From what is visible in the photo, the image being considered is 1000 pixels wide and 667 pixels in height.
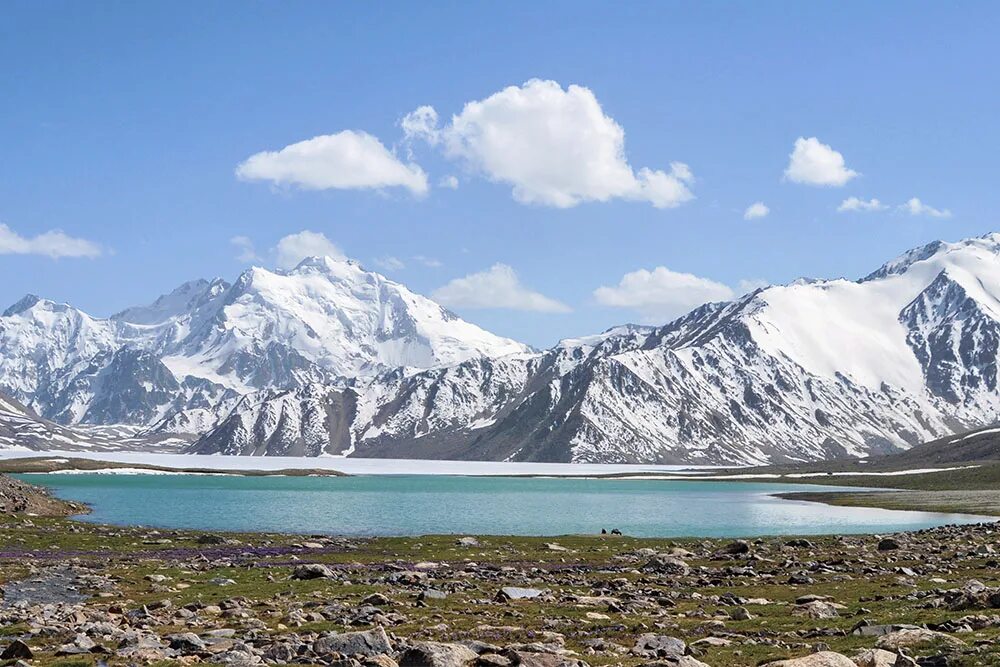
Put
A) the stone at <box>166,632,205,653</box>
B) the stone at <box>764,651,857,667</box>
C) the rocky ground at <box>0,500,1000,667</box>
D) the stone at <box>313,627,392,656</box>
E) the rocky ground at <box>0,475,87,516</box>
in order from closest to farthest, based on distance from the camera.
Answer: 1. the stone at <box>764,651,857,667</box>
2. the stone at <box>313,627,392,656</box>
3. the rocky ground at <box>0,500,1000,667</box>
4. the stone at <box>166,632,205,653</box>
5. the rocky ground at <box>0,475,87,516</box>

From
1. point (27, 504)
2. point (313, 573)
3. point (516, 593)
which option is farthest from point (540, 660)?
point (27, 504)

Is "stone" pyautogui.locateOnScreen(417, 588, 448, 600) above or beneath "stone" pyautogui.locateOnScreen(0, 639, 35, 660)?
beneath

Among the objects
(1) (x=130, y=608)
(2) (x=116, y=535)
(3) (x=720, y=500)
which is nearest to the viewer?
(1) (x=130, y=608)

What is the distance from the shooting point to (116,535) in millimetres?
88500

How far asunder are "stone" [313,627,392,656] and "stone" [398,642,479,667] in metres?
1.29

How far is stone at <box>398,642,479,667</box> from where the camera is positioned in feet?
89.5

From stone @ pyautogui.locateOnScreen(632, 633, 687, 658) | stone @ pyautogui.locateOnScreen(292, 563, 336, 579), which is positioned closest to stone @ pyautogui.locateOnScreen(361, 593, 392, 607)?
stone @ pyautogui.locateOnScreen(292, 563, 336, 579)

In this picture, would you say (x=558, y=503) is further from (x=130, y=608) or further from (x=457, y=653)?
(x=457, y=653)

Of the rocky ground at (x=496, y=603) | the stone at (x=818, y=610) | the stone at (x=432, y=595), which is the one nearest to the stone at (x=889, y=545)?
the rocky ground at (x=496, y=603)

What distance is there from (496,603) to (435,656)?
748 inches

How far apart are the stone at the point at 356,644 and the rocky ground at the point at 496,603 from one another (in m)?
0.06

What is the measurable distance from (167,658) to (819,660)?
60.0 feet

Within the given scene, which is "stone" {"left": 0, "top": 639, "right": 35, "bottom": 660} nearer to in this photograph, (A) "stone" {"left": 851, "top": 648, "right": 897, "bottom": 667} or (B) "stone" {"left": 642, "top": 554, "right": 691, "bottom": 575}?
(A) "stone" {"left": 851, "top": 648, "right": 897, "bottom": 667}

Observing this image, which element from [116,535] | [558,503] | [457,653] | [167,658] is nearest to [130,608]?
[167,658]
